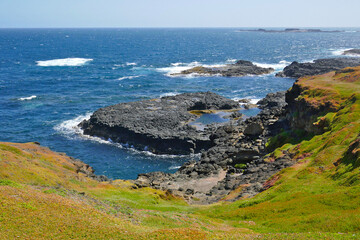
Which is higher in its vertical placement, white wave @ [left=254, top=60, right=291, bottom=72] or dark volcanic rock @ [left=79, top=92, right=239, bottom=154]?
white wave @ [left=254, top=60, right=291, bottom=72]

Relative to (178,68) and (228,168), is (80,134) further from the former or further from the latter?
(178,68)

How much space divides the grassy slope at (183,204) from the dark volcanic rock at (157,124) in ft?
88.4

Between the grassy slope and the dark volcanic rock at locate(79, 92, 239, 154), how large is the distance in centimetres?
2695

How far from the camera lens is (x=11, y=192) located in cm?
2652

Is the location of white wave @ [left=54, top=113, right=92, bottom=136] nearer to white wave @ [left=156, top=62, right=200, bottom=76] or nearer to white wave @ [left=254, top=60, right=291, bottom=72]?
white wave @ [left=156, top=62, right=200, bottom=76]

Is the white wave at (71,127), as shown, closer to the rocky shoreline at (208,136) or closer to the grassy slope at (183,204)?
the rocky shoreline at (208,136)

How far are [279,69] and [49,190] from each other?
160560mm

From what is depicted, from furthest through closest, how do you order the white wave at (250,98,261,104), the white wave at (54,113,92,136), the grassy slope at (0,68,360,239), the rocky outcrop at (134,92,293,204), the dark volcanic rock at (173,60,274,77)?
the dark volcanic rock at (173,60,274,77)
the white wave at (250,98,261,104)
the white wave at (54,113,92,136)
the rocky outcrop at (134,92,293,204)
the grassy slope at (0,68,360,239)


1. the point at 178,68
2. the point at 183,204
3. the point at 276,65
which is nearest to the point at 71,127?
the point at 183,204

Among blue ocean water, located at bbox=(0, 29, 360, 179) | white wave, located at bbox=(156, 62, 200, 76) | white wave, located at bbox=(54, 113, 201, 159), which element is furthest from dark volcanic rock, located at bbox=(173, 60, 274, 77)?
white wave, located at bbox=(54, 113, 201, 159)

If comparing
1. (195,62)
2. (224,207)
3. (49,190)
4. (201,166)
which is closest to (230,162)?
(201,166)

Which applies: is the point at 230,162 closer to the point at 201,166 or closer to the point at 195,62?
Answer: the point at 201,166

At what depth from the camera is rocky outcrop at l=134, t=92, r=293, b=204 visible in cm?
4847

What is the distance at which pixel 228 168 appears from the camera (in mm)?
60906
